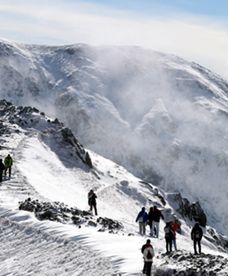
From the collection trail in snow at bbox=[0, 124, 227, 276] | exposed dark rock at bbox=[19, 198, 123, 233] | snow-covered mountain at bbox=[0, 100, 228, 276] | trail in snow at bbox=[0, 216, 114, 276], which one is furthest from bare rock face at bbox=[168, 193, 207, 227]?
trail in snow at bbox=[0, 216, 114, 276]

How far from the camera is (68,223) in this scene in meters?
36.4

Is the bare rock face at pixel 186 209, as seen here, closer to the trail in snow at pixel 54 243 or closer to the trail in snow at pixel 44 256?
the trail in snow at pixel 54 243

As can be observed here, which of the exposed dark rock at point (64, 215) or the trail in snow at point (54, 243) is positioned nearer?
the trail in snow at point (54, 243)

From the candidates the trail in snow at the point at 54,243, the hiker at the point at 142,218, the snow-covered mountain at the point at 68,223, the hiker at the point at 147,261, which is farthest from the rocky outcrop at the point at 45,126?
the hiker at the point at 147,261

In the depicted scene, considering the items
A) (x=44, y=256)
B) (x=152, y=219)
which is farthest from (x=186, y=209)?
(x=44, y=256)

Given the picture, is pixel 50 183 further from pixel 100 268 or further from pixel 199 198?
pixel 199 198

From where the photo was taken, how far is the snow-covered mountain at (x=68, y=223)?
26.8 meters

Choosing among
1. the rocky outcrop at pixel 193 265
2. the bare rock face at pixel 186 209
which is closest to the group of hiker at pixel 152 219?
the rocky outcrop at pixel 193 265

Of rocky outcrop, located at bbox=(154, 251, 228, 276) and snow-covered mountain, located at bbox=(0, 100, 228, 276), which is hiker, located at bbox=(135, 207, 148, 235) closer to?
snow-covered mountain, located at bbox=(0, 100, 228, 276)

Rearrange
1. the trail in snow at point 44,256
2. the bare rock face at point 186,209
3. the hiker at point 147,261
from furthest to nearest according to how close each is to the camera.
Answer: the bare rock face at point 186,209 < the trail in snow at point 44,256 < the hiker at point 147,261

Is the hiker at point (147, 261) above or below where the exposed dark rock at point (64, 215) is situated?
above

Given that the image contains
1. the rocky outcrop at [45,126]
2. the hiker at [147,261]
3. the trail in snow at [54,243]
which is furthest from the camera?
the rocky outcrop at [45,126]

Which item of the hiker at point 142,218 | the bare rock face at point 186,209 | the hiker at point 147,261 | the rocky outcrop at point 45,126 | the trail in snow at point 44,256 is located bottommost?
the bare rock face at point 186,209

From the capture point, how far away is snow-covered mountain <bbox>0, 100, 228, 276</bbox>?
88.0 feet
